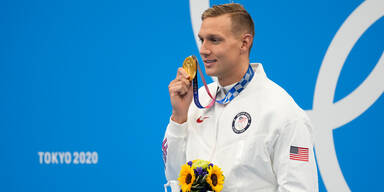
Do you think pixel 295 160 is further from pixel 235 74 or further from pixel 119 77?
pixel 119 77

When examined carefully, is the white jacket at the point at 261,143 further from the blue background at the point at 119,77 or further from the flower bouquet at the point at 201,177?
the blue background at the point at 119,77

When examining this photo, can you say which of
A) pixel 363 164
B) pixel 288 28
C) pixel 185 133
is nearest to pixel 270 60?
pixel 288 28

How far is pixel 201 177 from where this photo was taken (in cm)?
202

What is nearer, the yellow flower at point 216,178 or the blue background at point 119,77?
the yellow flower at point 216,178

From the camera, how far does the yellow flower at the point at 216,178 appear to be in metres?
2.00

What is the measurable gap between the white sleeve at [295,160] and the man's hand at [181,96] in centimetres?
50

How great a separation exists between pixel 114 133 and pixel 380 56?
2.06 m

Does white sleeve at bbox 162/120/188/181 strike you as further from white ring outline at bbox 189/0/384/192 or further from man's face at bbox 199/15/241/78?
white ring outline at bbox 189/0/384/192

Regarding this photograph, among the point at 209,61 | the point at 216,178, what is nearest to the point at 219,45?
the point at 209,61

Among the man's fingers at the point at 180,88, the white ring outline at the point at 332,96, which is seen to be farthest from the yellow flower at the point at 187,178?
the white ring outline at the point at 332,96

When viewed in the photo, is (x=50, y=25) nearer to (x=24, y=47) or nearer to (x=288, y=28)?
(x=24, y=47)

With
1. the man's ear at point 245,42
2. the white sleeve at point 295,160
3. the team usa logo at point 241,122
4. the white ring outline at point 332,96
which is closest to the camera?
the white sleeve at point 295,160

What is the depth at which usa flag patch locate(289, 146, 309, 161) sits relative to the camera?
1.97 meters

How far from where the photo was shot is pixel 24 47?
392cm
